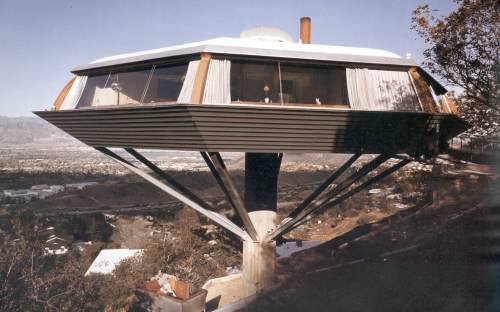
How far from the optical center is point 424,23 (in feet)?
46.7

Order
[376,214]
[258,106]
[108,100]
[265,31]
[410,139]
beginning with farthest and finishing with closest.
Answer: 1. [376,214]
2. [265,31]
3. [108,100]
4. [410,139]
5. [258,106]

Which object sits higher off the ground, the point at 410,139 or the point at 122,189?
the point at 410,139

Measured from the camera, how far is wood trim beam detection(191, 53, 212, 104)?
7902 millimetres

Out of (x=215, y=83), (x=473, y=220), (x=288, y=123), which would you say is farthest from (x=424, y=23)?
(x=215, y=83)

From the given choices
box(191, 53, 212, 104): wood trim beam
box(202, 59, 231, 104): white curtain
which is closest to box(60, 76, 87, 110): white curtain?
box(191, 53, 212, 104): wood trim beam

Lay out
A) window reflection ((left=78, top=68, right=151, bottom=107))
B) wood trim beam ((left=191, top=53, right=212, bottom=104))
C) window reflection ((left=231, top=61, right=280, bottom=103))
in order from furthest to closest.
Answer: window reflection ((left=78, top=68, right=151, bottom=107)), window reflection ((left=231, top=61, right=280, bottom=103)), wood trim beam ((left=191, top=53, right=212, bottom=104))

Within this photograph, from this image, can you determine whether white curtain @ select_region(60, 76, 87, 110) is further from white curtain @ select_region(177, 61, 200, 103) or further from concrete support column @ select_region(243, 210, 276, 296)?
concrete support column @ select_region(243, 210, 276, 296)

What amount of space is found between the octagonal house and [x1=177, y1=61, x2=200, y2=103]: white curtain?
3 centimetres

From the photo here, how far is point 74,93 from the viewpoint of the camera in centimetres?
1111

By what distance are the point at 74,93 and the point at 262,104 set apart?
658 centimetres

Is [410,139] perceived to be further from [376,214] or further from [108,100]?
[376,214]

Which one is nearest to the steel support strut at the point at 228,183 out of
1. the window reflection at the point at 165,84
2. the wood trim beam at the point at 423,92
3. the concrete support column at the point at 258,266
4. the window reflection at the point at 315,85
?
the concrete support column at the point at 258,266

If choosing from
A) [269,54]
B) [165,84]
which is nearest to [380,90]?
[269,54]

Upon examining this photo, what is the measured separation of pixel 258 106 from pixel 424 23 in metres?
10.3
